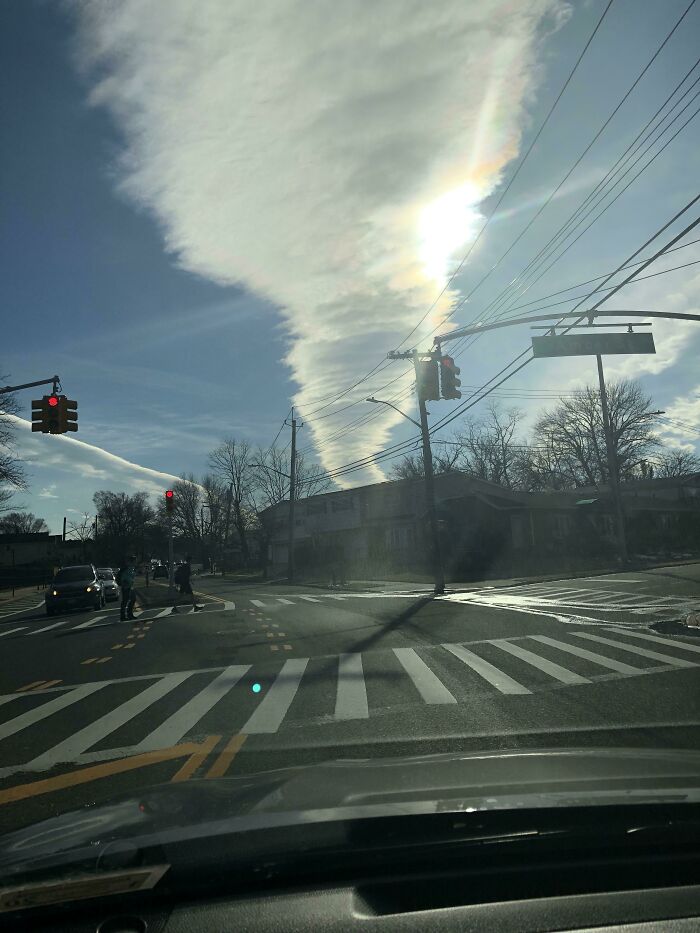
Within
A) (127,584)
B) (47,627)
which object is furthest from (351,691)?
(47,627)

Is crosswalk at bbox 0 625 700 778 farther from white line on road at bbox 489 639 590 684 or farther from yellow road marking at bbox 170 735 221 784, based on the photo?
yellow road marking at bbox 170 735 221 784

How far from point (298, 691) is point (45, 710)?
9.88 feet

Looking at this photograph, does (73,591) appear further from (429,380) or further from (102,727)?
(102,727)

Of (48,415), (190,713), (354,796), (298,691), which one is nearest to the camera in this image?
(354,796)

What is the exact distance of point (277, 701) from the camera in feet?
27.9

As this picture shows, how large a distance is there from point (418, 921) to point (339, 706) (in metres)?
5.70

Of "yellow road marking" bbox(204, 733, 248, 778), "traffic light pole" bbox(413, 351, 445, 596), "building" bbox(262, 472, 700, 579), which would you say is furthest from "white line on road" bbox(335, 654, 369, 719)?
"building" bbox(262, 472, 700, 579)

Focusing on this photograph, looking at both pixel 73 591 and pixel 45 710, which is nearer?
pixel 45 710

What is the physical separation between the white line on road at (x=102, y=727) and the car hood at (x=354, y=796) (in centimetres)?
306

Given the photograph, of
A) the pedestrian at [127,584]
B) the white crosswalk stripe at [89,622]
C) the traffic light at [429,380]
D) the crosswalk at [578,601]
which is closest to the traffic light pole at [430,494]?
the crosswalk at [578,601]

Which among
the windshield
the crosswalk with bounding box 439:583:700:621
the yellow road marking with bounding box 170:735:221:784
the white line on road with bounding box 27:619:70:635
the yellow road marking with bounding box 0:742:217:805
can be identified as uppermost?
the windshield

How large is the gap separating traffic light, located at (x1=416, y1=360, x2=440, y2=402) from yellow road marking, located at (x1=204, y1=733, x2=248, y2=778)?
12830 mm

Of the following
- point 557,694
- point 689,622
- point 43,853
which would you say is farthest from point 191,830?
point 689,622

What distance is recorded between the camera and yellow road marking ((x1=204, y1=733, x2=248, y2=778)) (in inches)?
224
